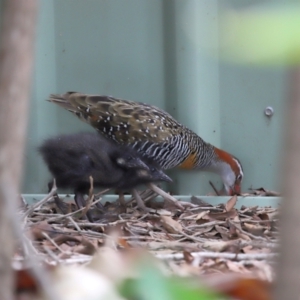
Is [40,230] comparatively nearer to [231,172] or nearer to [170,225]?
[170,225]

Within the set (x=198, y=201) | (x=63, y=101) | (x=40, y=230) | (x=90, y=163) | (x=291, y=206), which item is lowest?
(x=198, y=201)

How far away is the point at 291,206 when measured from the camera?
87 cm

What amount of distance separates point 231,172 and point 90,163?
1.27 meters

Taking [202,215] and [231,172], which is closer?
[202,215]

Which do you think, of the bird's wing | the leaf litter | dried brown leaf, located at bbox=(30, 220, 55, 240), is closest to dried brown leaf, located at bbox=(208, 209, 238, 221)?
the leaf litter

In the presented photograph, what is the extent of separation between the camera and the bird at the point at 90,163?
394cm

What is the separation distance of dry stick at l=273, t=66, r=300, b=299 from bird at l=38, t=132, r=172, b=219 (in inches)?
122

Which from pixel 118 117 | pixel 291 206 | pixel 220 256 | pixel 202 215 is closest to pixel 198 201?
pixel 202 215

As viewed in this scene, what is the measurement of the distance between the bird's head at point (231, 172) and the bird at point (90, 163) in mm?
772

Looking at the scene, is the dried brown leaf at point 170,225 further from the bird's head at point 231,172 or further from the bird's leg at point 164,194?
the bird's head at point 231,172

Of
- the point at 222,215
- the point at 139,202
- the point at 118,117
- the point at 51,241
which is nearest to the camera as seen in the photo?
the point at 51,241

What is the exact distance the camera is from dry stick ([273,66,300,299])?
2.81 ft

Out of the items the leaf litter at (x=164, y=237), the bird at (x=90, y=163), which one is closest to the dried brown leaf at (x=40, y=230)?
the leaf litter at (x=164, y=237)

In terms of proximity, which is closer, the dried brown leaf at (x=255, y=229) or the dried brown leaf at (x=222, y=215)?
the dried brown leaf at (x=255, y=229)
